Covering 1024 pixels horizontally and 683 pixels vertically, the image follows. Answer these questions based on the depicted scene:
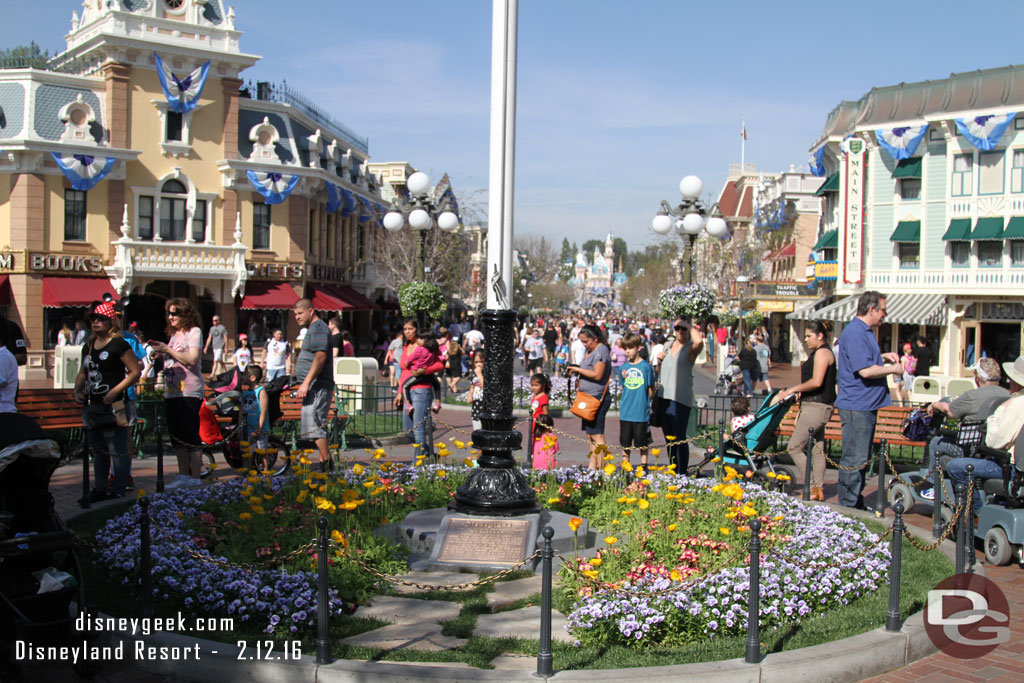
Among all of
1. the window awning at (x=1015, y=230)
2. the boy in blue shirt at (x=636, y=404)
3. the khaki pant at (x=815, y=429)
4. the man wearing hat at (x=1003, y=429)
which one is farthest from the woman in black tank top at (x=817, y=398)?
the window awning at (x=1015, y=230)

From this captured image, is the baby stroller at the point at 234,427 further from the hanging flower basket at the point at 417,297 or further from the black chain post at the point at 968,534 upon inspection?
the hanging flower basket at the point at 417,297

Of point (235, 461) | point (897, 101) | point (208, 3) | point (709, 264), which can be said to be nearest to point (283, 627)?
point (235, 461)

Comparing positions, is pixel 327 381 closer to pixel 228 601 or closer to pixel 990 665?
pixel 228 601

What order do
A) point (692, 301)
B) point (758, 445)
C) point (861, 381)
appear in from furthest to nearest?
point (692, 301)
point (758, 445)
point (861, 381)

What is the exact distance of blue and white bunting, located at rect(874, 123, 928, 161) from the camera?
31.1m

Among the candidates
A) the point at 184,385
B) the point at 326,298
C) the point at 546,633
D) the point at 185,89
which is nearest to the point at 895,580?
the point at 546,633

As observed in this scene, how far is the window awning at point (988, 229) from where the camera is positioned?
29438 mm

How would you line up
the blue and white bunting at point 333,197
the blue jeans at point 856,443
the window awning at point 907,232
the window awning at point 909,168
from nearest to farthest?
the blue jeans at point 856,443, the window awning at point 909,168, the window awning at point 907,232, the blue and white bunting at point 333,197

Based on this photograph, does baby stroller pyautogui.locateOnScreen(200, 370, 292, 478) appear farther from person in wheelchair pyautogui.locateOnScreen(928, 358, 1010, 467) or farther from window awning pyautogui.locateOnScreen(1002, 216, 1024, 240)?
window awning pyautogui.locateOnScreen(1002, 216, 1024, 240)

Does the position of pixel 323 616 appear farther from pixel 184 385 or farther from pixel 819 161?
pixel 819 161

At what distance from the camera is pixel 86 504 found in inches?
338

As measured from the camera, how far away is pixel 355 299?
36.5m

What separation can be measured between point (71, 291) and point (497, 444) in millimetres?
23983

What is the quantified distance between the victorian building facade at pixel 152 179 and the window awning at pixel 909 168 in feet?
67.8
